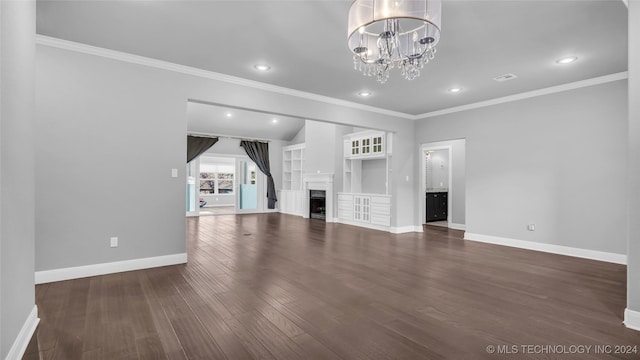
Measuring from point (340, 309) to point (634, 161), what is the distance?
254 cm

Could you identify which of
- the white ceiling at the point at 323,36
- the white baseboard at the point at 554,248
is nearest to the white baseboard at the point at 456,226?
the white baseboard at the point at 554,248

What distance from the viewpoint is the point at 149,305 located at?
2.72m

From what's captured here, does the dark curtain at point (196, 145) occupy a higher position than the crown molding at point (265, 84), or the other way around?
the crown molding at point (265, 84)

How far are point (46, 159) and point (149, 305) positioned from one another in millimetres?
2025

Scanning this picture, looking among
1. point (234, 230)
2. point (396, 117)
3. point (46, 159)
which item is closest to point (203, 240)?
point (234, 230)

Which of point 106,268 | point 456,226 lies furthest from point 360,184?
point 106,268

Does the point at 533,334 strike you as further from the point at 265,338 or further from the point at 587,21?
the point at 587,21

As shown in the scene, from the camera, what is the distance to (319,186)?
909cm

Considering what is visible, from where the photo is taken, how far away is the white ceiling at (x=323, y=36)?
2.76 metres

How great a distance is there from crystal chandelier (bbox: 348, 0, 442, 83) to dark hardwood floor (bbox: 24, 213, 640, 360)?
7.03ft

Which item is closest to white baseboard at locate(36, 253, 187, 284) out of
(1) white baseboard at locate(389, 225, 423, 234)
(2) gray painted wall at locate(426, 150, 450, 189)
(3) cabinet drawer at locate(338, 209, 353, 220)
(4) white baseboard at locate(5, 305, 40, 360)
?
(4) white baseboard at locate(5, 305, 40, 360)

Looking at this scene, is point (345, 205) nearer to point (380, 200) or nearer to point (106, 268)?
point (380, 200)

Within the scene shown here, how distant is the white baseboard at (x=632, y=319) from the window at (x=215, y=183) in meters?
12.5

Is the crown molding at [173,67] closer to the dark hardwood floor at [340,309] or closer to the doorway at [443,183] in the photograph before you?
the dark hardwood floor at [340,309]
